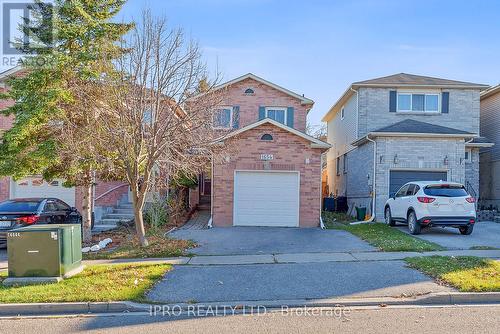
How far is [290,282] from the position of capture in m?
8.33

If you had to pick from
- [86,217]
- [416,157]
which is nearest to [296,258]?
[86,217]

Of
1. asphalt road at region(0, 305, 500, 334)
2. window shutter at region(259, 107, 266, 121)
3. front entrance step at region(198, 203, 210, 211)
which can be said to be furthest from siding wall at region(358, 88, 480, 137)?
asphalt road at region(0, 305, 500, 334)

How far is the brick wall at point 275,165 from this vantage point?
16750 millimetres

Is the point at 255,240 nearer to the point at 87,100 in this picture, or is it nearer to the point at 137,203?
the point at 137,203

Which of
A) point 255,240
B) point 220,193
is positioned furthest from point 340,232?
point 220,193

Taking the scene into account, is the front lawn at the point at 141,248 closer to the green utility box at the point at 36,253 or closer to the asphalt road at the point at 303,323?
the green utility box at the point at 36,253

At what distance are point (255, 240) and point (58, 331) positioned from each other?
7.87 metres

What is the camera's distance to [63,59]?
12.2 metres

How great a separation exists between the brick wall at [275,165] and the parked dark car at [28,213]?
562 centimetres

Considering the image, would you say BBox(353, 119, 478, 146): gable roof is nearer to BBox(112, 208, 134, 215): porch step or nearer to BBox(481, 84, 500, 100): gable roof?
BBox(481, 84, 500, 100): gable roof

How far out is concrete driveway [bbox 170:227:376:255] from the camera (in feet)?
38.4

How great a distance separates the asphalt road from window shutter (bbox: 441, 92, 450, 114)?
52.6 feet

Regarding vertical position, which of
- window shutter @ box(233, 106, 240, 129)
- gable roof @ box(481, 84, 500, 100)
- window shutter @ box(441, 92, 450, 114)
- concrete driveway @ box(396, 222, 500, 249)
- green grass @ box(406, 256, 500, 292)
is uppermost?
gable roof @ box(481, 84, 500, 100)

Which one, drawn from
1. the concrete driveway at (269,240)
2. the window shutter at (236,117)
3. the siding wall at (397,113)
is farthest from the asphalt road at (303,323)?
the siding wall at (397,113)
